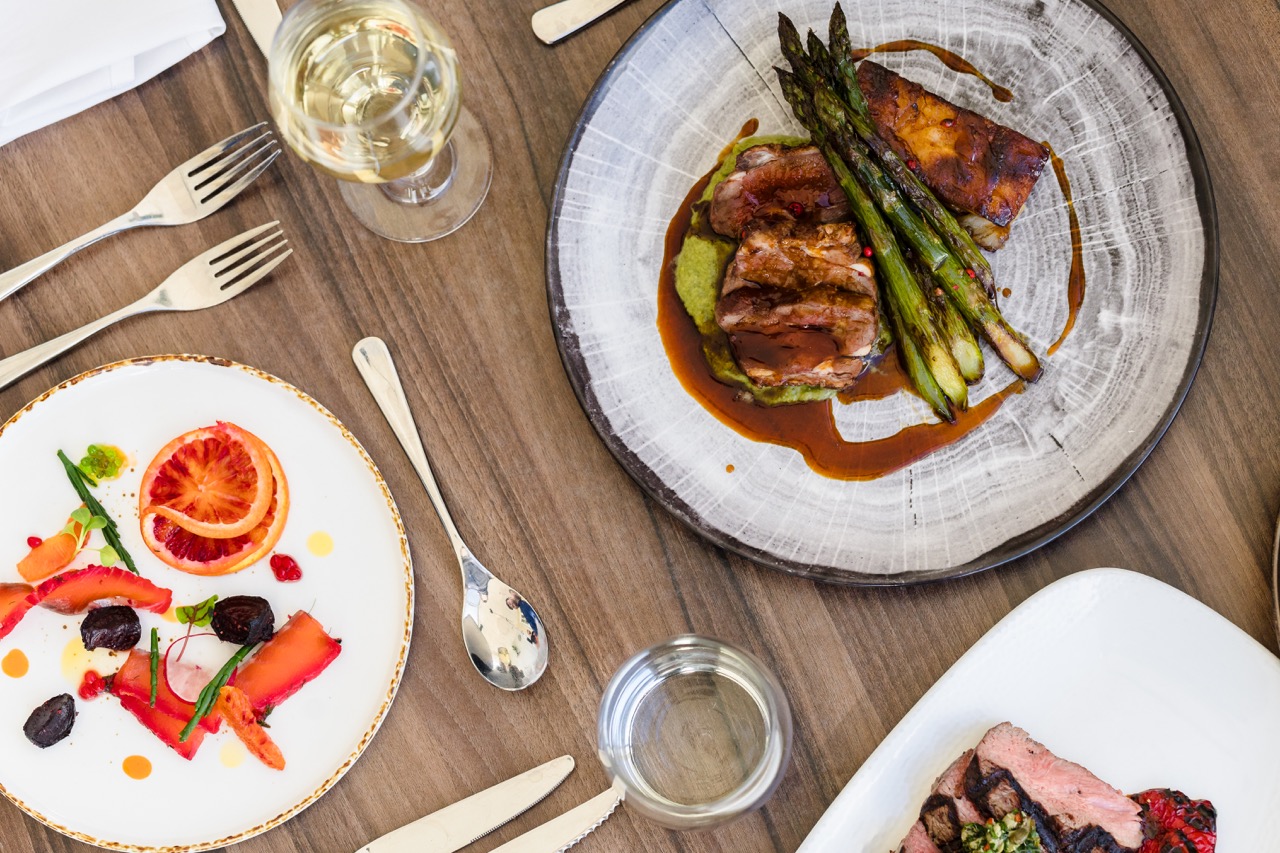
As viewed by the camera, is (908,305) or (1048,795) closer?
(1048,795)

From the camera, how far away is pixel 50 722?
7.15ft

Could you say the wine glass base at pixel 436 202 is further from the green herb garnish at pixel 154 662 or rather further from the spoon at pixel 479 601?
the green herb garnish at pixel 154 662

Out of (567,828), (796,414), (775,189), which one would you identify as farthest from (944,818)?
(775,189)

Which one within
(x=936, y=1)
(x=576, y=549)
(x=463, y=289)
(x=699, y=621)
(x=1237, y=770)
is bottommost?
(x=1237, y=770)

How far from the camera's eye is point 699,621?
2.30 m

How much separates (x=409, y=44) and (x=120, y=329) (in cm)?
102

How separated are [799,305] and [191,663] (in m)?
1.69

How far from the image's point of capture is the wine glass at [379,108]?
75.5 inches

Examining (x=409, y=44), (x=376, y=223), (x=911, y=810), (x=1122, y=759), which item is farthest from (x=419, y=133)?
(x=1122, y=759)

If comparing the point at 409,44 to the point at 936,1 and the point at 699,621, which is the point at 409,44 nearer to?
the point at 936,1

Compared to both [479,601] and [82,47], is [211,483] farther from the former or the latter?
[82,47]

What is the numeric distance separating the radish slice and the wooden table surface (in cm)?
42

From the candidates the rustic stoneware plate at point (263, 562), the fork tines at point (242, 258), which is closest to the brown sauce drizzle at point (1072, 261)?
the rustic stoneware plate at point (263, 562)

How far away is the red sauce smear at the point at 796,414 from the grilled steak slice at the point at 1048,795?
0.68m
